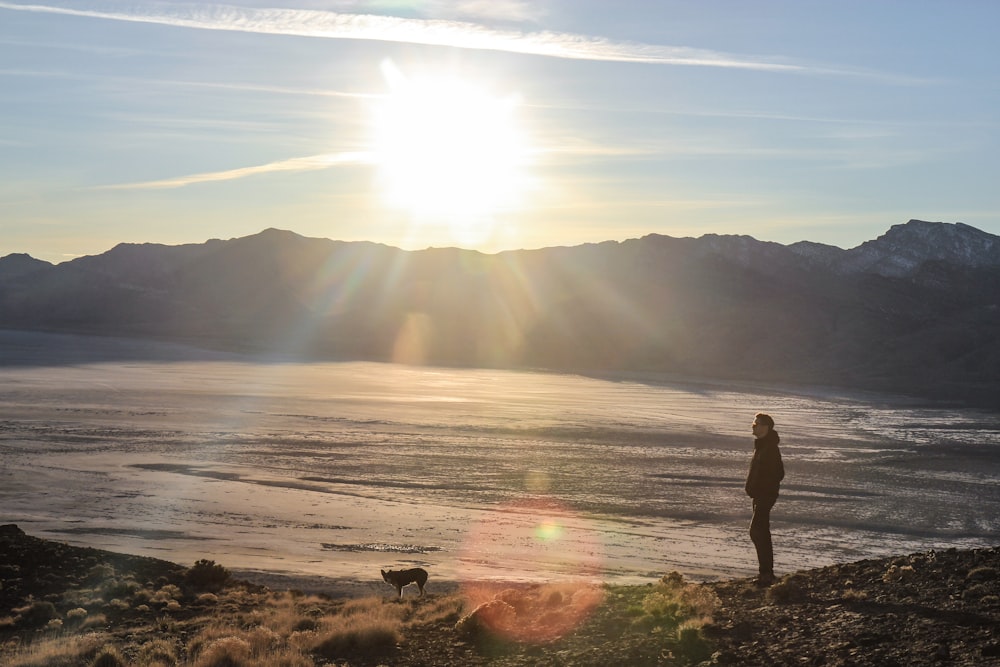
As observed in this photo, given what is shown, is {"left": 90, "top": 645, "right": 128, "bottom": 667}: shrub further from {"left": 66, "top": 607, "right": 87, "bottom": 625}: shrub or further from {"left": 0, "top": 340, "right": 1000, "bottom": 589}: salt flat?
{"left": 0, "top": 340, "right": 1000, "bottom": 589}: salt flat

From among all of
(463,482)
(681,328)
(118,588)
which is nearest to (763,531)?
(118,588)

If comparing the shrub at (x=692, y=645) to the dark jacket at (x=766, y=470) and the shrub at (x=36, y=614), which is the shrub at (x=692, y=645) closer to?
the dark jacket at (x=766, y=470)

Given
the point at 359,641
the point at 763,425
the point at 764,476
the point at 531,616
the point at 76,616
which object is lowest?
the point at 76,616

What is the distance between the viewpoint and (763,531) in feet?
39.7

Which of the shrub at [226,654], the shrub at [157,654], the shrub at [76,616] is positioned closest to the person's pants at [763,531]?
the shrub at [226,654]

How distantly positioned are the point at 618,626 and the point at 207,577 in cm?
989

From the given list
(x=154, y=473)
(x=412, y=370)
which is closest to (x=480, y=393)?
(x=412, y=370)

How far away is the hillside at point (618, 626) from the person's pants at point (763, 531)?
1.31 feet

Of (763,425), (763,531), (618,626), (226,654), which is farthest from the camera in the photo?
(763,531)

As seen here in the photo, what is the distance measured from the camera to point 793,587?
1104 centimetres

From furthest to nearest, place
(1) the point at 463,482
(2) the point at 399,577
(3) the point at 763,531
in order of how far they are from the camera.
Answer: (1) the point at 463,482, (2) the point at 399,577, (3) the point at 763,531

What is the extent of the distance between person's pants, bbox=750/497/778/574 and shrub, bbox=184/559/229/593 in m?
10.1

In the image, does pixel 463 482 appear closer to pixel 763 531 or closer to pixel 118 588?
pixel 118 588

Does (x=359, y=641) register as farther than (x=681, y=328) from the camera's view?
No
